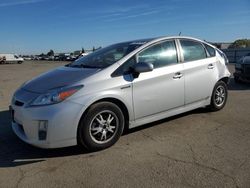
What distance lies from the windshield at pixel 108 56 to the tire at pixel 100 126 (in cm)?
76

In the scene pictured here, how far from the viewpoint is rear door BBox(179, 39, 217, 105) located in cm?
586

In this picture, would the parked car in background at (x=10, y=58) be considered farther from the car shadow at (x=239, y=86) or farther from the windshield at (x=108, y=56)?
the windshield at (x=108, y=56)

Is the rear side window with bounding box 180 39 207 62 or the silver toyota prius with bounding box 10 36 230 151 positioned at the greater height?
the rear side window with bounding box 180 39 207 62

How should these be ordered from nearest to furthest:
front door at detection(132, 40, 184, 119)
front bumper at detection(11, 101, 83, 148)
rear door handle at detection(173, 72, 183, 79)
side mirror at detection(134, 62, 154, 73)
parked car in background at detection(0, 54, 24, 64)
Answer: front bumper at detection(11, 101, 83, 148) → side mirror at detection(134, 62, 154, 73) → front door at detection(132, 40, 184, 119) → rear door handle at detection(173, 72, 183, 79) → parked car in background at detection(0, 54, 24, 64)

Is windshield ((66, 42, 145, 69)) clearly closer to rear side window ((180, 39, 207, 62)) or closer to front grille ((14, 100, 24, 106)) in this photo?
rear side window ((180, 39, 207, 62))

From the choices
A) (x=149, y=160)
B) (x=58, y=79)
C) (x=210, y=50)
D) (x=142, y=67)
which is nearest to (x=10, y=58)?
(x=210, y=50)

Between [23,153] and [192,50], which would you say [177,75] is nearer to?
[192,50]

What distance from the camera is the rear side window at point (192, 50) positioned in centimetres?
595

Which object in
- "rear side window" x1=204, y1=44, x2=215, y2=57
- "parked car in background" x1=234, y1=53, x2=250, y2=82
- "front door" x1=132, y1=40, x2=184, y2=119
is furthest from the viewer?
"parked car in background" x1=234, y1=53, x2=250, y2=82

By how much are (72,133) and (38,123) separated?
461 mm

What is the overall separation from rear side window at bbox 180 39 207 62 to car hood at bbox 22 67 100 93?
1.92m

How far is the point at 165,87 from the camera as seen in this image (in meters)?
5.38

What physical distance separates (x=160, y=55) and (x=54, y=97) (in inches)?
81.8

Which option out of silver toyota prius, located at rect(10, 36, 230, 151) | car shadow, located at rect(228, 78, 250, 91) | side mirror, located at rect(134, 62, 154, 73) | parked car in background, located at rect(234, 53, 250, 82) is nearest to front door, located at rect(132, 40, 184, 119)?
silver toyota prius, located at rect(10, 36, 230, 151)
